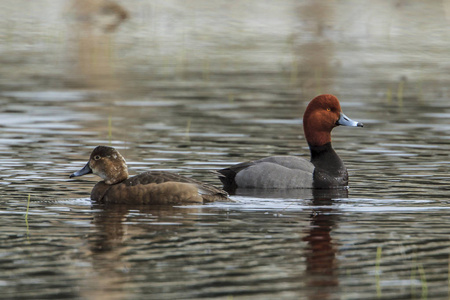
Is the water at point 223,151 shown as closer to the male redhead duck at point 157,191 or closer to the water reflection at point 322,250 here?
the water reflection at point 322,250

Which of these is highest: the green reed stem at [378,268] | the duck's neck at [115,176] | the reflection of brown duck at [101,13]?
the reflection of brown duck at [101,13]

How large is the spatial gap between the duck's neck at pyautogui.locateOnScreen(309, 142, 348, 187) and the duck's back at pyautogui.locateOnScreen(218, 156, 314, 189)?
0.15 meters

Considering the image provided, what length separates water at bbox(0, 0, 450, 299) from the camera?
7359 millimetres

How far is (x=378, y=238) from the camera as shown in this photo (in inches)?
344


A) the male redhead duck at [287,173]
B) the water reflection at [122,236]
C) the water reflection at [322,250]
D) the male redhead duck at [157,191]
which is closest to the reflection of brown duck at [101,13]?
the male redhead duck at [287,173]

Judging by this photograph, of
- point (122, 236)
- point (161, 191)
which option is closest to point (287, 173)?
point (161, 191)

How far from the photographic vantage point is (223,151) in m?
14.7

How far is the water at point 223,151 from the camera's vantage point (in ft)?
24.1

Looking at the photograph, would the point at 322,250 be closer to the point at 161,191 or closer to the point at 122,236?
the point at 122,236

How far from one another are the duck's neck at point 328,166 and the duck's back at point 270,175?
0.15 meters

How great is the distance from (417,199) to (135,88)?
1314 centimetres

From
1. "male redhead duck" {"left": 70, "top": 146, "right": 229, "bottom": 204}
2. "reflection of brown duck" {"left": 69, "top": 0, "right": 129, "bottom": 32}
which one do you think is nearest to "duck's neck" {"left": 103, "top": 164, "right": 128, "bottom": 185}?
"male redhead duck" {"left": 70, "top": 146, "right": 229, "bottom": 204}

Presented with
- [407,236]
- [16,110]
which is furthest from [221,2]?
[407,236]

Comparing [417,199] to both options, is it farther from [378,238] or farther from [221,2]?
[221,2]
